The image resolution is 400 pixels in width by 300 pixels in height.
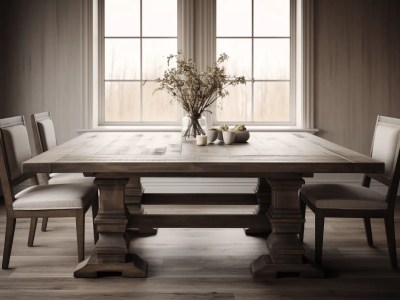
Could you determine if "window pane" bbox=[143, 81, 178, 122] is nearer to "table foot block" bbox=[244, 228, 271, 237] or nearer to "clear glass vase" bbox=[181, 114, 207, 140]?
"clear glass vase" bbox=[181, 114, 207, 140]

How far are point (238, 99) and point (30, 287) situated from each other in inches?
133

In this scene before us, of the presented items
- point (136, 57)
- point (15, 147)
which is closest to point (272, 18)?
point (136, 57)

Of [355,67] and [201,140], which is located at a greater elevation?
[355,67]

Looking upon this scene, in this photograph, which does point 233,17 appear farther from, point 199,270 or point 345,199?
point 199,270

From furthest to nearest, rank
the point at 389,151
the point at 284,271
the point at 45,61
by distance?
1. the point at 45,61
2. the point at 389,151
3. the point at 284,271

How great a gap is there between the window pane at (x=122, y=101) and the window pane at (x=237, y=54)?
0.98m

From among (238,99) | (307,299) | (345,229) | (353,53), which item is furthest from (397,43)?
(307,299)

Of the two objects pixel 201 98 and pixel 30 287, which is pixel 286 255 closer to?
pixel 201 98

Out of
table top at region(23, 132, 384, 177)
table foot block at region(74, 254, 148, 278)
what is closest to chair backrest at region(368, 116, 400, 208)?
table top at region(23, 132, 384, 177)

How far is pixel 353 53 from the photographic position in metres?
5.80

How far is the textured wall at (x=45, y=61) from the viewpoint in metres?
5.74

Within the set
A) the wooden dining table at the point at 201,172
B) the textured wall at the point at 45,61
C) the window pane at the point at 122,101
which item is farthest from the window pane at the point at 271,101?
the wooden dining table at the point at 201,172

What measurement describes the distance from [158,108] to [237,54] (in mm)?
1013

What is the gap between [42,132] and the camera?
4367 millimetres
